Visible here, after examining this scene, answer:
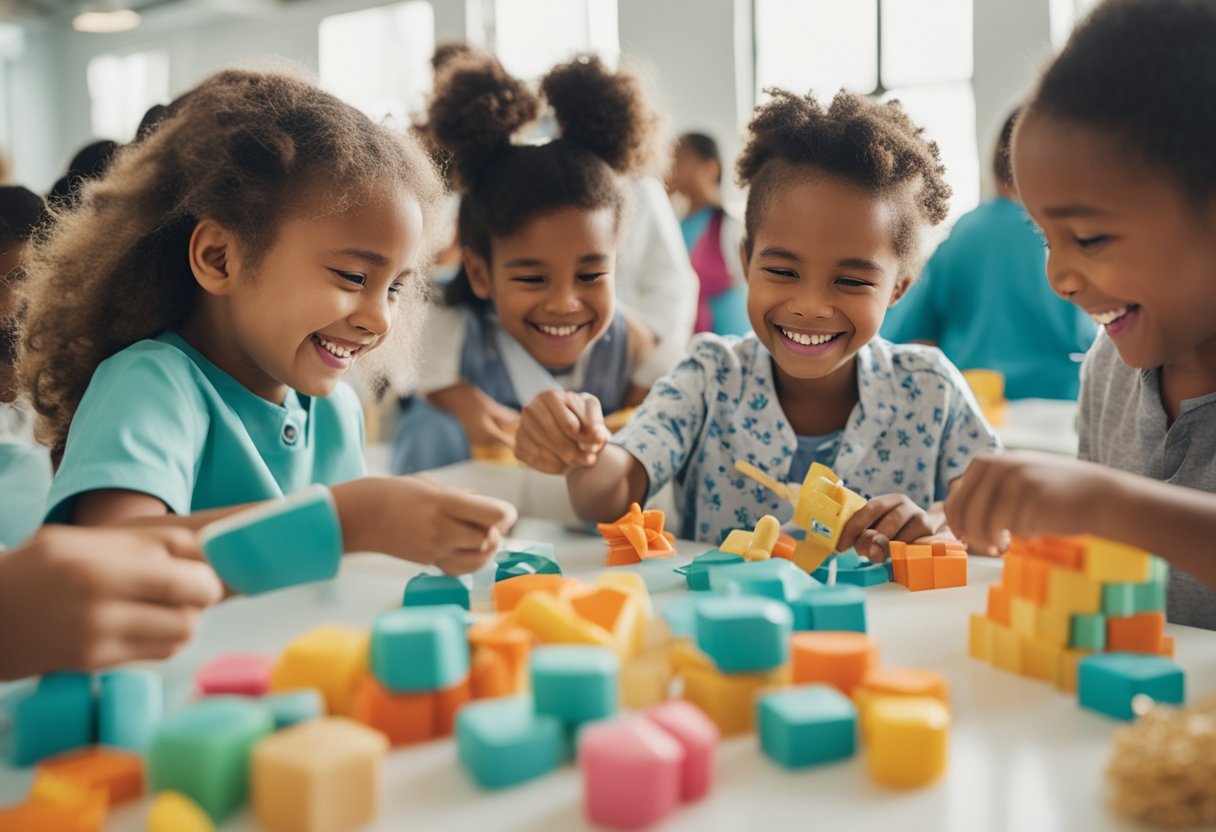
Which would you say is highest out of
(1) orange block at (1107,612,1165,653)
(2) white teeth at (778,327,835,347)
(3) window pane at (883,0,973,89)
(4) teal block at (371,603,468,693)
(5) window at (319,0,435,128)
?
(5) window at (319,0,435,128)

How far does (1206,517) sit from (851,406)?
685 millimetres

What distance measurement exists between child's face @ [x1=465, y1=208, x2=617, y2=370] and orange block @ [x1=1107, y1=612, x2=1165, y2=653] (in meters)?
1.07

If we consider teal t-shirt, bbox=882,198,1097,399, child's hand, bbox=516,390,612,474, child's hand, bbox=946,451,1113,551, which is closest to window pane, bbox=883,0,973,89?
teal t-shirt, bbox=882,198,1097,399

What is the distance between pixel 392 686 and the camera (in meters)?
0.57

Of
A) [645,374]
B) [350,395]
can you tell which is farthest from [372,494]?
[645,374]

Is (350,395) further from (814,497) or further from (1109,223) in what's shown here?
(1109,223)

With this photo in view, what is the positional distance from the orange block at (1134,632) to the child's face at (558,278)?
1069 millimetres

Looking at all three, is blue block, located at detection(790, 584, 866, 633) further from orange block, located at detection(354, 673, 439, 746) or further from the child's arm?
orange block, located at detection(354, 673, 439, 746)

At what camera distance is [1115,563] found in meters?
0.64

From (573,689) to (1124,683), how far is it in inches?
12.6

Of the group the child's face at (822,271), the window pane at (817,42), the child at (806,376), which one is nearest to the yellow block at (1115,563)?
the child at (806,376)

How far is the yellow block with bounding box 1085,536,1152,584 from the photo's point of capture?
24.9 inches

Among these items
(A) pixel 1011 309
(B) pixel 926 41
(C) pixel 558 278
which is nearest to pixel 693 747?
(C) pixel 558 278

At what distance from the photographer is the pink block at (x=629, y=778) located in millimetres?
472
